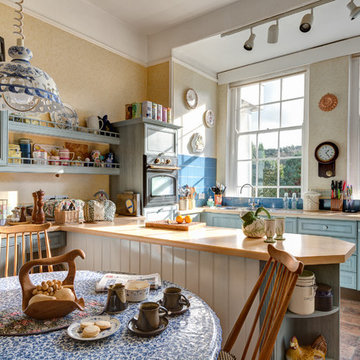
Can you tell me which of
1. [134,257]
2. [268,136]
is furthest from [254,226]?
[268,136]

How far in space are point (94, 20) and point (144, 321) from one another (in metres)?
3.53

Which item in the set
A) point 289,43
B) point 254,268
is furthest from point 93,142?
point 289,43

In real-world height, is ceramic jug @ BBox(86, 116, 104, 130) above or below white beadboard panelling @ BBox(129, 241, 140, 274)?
above

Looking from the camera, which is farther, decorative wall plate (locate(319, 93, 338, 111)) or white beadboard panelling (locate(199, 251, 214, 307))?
decorative wall plate (locate(319, 93, 338, 111))

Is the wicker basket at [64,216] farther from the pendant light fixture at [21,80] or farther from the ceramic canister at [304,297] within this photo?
the ceramic canister at [304,297]

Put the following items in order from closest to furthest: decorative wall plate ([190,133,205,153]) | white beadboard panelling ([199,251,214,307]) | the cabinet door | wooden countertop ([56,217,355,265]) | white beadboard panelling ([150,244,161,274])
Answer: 1. wooden countertop ([56,217,355,265])
2. white beadboard panelling ([199,251,214,307])
3. white beadboard panelling ([150,244,161,274])
4. the cabinet door
5. decorative wall plate ([190,133,205,153])

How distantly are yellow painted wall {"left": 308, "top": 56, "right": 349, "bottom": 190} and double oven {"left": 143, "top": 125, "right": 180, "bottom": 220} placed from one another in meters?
1.84

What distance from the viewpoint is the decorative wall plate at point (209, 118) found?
15.6 feet

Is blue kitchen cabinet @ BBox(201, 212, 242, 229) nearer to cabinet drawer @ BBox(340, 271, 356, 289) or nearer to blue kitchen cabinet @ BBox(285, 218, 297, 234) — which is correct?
blue kitchen cabinet @ BBox(285, 218, 297, 234)

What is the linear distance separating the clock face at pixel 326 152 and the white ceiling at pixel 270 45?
1186 mm

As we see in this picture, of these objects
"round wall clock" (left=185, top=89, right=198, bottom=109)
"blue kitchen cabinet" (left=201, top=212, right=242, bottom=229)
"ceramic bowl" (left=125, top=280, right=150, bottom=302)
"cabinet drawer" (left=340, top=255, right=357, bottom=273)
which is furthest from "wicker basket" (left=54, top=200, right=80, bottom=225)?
"cabinet drawer" (left=340, top=255, right=357, bottom=273)

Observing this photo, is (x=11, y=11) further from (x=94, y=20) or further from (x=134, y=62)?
(x=134, y=62)

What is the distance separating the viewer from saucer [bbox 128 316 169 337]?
0.99 metres

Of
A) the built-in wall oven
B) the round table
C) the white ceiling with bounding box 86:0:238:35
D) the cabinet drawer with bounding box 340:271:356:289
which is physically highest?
the white ceiling with bounding box 86:0:238:35
